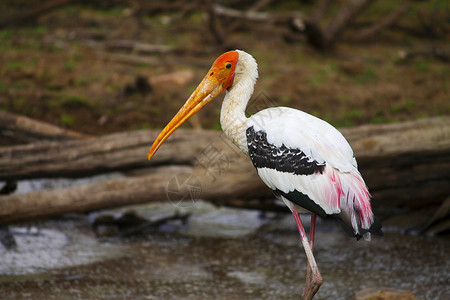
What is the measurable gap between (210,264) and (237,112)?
149cm

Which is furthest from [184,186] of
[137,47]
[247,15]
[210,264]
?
[247,15]

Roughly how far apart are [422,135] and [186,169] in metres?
2.18

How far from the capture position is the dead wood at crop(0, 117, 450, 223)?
5461 mm

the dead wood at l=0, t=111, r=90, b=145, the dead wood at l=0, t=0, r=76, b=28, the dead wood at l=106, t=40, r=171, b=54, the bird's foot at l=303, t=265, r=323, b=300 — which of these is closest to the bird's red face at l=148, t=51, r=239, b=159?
the bird's foot at l=303, t=265, r=323, b=300

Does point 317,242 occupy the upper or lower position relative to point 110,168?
lower

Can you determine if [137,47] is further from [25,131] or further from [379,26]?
[379,26]

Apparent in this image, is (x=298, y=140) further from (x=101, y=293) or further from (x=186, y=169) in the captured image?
(x=186, y=169)

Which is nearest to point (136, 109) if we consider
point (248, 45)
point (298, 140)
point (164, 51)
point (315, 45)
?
point (164, 51)

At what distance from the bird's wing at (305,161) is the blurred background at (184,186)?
29.7 inches

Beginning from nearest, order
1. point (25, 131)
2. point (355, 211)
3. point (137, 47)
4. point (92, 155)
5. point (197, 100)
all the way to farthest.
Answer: point (355, 211) < point (197, 100) < point (92, 155) < point (25, 131) < point (137, 47)

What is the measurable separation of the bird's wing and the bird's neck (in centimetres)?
16

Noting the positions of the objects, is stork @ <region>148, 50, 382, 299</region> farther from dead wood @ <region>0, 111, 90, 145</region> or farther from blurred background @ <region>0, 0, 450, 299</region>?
dead wood @ <region>0, 111, 90, 145</region>

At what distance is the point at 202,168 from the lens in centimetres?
559

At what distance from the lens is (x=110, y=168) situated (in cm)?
→ 580
